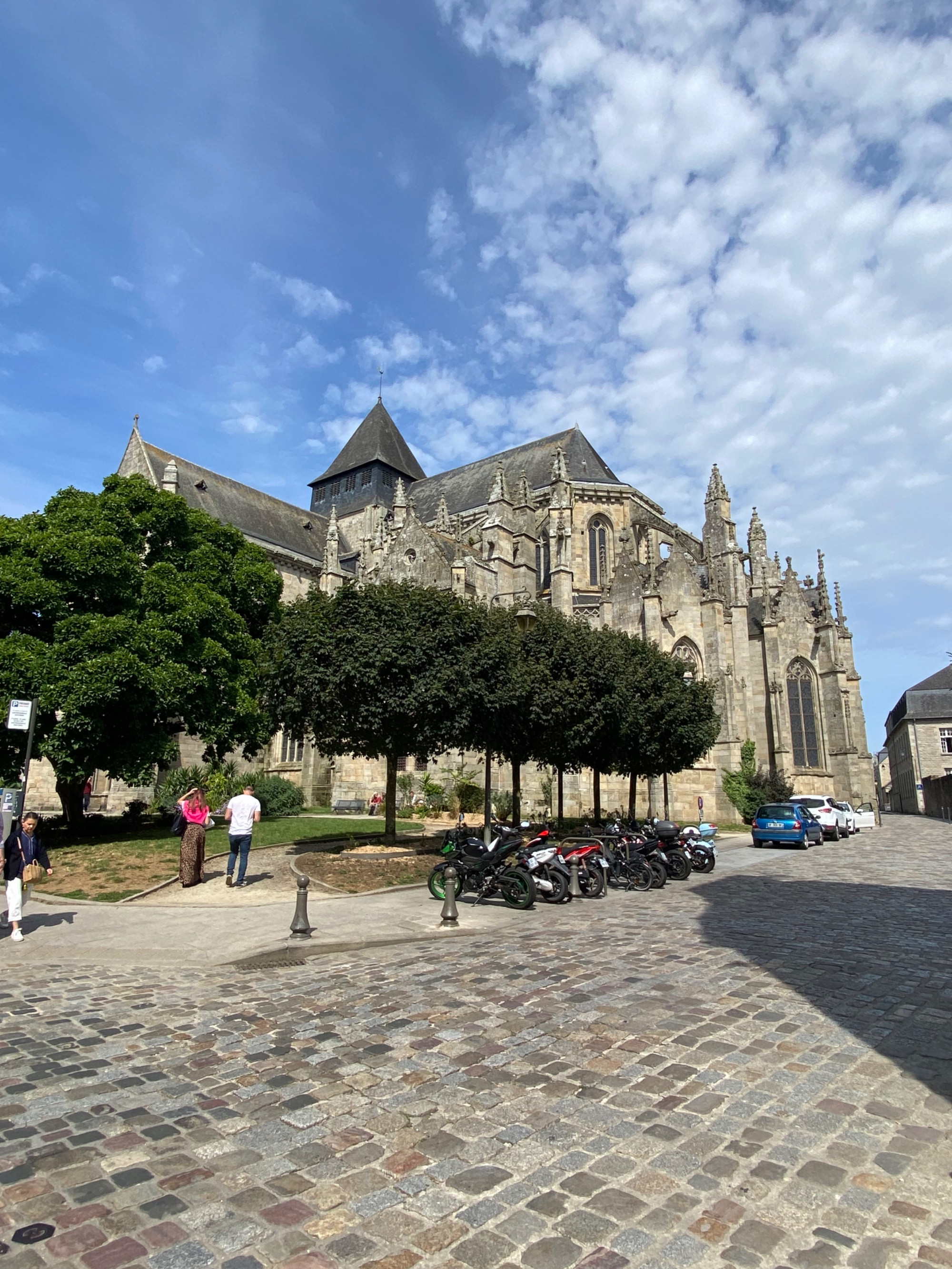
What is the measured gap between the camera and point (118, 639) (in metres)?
17.3

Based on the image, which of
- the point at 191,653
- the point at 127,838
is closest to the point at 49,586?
the point at 191,653

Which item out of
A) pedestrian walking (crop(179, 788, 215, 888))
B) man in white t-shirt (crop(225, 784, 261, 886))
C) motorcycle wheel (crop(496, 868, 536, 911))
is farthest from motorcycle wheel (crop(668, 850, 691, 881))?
pedestrian walking (crop(179, 788, 215, 888))

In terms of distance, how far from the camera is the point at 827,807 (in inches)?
1032

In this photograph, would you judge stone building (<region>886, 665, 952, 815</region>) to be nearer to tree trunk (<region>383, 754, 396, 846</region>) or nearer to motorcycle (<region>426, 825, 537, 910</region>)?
tree trunk (<region>383, 754, 396, 846</region>)

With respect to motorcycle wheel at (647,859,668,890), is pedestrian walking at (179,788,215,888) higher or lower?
higher

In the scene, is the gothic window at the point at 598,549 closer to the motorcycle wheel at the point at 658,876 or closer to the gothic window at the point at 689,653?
the gothic window at the point at 689,653

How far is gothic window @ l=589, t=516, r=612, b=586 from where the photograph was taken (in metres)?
39.9

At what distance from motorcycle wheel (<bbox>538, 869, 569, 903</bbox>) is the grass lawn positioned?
22.1 feet

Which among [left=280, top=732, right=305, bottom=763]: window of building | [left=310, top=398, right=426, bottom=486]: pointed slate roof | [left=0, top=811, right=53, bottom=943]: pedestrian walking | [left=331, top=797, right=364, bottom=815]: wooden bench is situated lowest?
[left=0, top=811, right=53, bottom=943]: pedestrian walking

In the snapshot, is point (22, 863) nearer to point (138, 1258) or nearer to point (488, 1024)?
point (488, 1024)

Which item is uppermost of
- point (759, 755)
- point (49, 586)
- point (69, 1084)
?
point (49, 586)

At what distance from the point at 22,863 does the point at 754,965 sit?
8.33 metres

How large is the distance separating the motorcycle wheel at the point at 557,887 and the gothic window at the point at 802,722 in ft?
90.9

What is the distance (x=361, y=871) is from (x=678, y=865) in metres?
6.14
